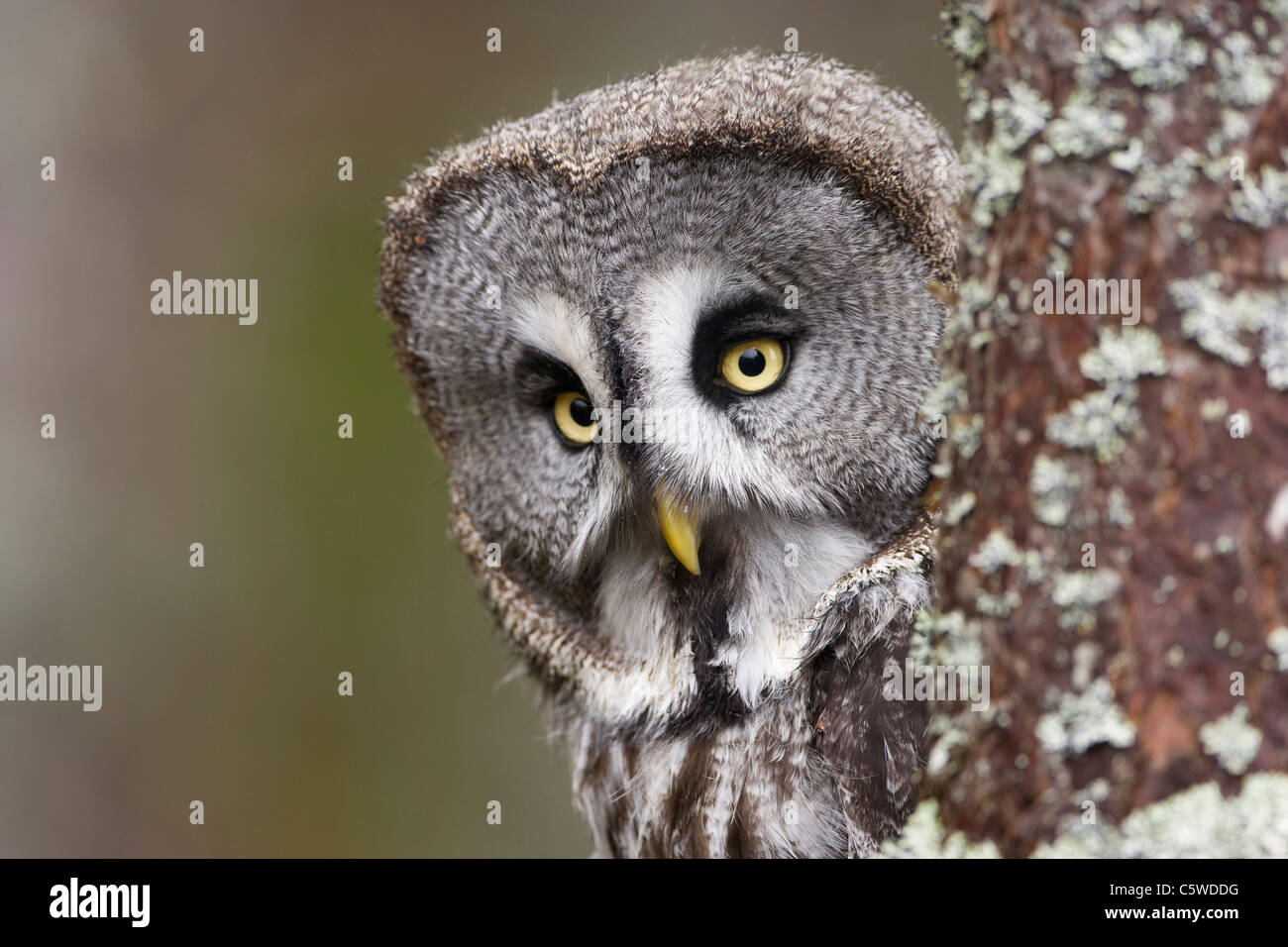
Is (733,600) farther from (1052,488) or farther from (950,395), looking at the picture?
(1052,488)

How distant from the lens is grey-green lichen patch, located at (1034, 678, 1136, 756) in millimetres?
1180

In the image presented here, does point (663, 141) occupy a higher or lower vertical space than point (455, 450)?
higher

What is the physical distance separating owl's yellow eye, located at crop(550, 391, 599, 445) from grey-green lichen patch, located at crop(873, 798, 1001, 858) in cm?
119

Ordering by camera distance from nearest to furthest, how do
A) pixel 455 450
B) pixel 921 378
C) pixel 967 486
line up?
pixel 967 486 < pixel 921 378 < pixel 455 450

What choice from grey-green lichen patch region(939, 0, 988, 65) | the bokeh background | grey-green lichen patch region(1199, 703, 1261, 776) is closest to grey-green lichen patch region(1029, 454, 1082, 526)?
grey-green lichen patch region(1199, 703, 1261, 776)

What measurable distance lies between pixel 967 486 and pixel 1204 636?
29 cm

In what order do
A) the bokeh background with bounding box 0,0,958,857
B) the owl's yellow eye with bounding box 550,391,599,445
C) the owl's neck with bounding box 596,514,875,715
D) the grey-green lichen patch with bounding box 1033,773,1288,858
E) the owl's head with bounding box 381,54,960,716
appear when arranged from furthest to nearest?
the bokeh background with bounding box 0,0,958,857 → the owl's yellow eye with bounding box 550,391,599,445 → the owl's neck with bounding box 596,514,875,715 → the owl's head with bounding box 381,54,960,716 → the grey-green lichen patch with bounding box 1033,773,1288,858

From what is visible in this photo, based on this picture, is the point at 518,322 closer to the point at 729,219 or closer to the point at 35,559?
the point at 729,219

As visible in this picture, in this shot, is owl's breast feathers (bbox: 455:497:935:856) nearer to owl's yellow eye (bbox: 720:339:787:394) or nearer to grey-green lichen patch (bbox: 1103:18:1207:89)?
owl's yellow eye (bbox: 720:339:787:394)

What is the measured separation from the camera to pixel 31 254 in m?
3.67

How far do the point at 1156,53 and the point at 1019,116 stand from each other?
14cm

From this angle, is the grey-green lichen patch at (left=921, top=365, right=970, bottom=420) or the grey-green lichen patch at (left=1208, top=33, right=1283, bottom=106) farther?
the grey-green lichen patch at (left=921, top=365, right=970, bottom=420)

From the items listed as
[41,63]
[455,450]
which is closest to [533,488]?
[455,450]

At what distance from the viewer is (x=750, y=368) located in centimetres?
215
